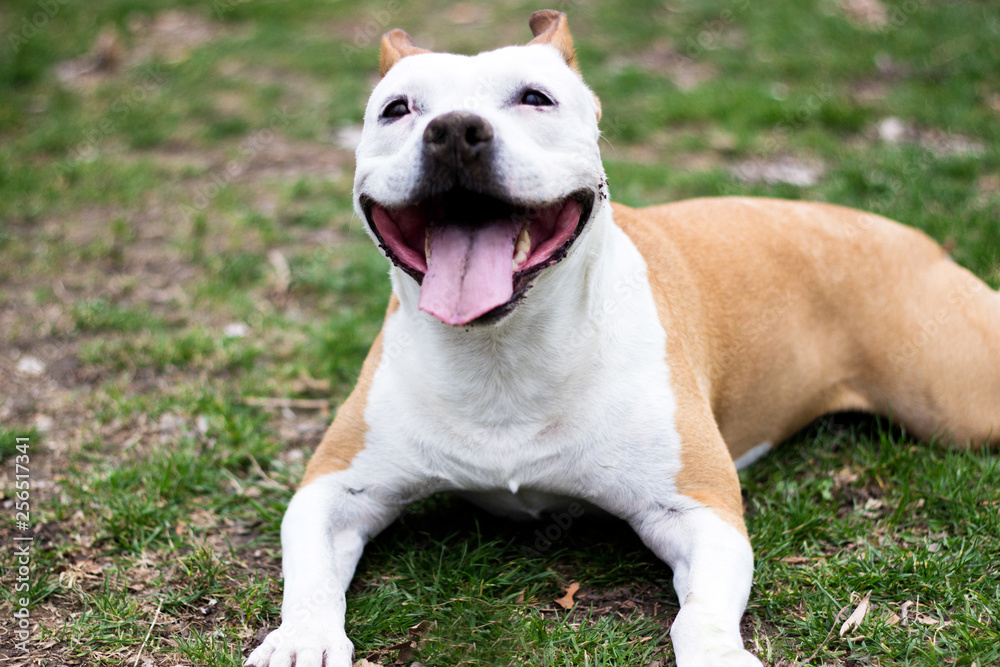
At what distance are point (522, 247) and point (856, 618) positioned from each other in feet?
4.98

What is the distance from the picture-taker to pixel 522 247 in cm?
264

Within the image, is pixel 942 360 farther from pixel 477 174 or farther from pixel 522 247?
pixel 477 174

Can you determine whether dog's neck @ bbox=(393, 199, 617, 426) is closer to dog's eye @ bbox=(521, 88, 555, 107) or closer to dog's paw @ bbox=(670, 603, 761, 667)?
dog's eye @ bbox=(521, 88, 555, 107)

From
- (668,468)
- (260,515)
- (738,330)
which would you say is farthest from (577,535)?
(260,515)

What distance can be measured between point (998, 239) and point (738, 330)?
2.42 m

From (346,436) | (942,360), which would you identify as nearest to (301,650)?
(346,436)

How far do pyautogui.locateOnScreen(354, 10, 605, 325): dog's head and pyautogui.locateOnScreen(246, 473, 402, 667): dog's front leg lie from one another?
862mm

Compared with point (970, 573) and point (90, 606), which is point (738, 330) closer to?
point (970, 573)

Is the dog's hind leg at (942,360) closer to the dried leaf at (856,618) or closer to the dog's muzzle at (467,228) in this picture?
the dried leaf at (856,618)

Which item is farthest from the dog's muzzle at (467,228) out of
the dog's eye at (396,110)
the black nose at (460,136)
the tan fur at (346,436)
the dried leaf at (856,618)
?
the dried leaf at (856,618)

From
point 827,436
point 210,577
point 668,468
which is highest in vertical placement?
point 668,468

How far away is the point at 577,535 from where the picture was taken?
330 cm

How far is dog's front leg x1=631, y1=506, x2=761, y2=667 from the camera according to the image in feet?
8.23

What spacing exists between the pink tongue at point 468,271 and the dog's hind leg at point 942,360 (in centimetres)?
186
